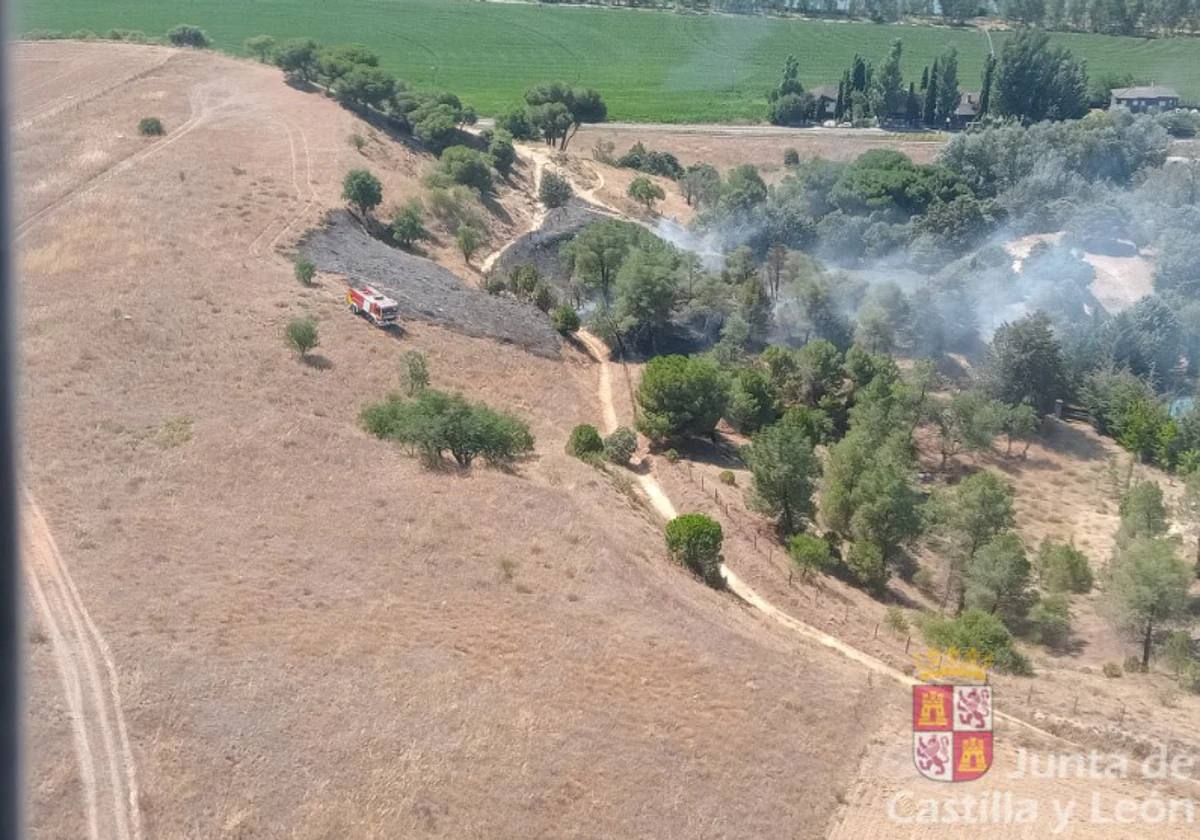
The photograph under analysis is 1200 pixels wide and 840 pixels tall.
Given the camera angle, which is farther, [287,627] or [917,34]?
[917,34]

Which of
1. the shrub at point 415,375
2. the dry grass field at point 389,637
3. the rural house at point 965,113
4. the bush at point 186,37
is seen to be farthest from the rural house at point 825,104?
the shrub at point 415,375

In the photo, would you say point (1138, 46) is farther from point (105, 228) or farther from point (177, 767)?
point (177, 767)

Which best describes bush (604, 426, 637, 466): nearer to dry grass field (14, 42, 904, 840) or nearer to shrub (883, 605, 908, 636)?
dry grass field (14, 42, 904, 840)

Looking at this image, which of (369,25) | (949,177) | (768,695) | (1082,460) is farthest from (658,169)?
(768,695)

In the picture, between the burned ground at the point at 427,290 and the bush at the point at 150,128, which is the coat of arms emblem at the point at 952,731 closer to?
the burned ground at the point at 427,290

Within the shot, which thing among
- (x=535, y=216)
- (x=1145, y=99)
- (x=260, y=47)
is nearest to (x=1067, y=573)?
(x=535, y=216)

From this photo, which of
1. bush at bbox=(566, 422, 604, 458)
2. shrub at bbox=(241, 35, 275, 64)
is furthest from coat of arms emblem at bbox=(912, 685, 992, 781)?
shrub at bbox=(241, 35, 275, 64)
